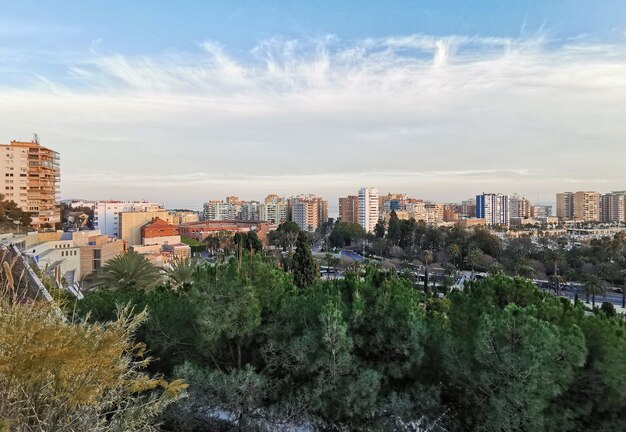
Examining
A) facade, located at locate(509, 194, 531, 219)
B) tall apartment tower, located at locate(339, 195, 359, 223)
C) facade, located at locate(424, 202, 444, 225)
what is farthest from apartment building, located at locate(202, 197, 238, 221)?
facade, located at locate(509, 194, 531, 219)

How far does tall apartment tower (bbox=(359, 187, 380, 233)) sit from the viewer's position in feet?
266

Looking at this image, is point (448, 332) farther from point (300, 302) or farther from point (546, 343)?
point (300, 302)

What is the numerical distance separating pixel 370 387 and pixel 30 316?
3714 mm

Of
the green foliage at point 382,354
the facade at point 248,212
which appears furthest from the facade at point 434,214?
the green foliage at point 382,354

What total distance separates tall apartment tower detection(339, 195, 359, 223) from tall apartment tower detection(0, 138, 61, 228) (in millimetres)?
56799

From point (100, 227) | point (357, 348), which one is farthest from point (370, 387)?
point (100, 227)

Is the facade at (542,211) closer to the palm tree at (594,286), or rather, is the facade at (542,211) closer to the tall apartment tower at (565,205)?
the tall apartment tower at (565,205)

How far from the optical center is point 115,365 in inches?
139

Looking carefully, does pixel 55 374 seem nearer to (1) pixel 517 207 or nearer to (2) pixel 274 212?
(2) pixel 274 212

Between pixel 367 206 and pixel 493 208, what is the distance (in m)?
36.9

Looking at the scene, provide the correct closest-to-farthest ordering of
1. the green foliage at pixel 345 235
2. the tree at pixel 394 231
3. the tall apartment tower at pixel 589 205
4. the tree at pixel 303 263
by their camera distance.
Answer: the tree at pixel 303 263
the tree at pixel 394 231
the green foliage at pixel 345 235
the tall apartment tower at pixel 589 205

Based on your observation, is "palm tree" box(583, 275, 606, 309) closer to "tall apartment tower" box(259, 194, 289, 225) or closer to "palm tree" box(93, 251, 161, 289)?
"palm tree" box(93, 251, 161, 289)

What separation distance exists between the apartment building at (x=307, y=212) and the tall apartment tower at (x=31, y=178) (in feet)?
167

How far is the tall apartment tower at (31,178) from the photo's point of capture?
37594 millimetres
